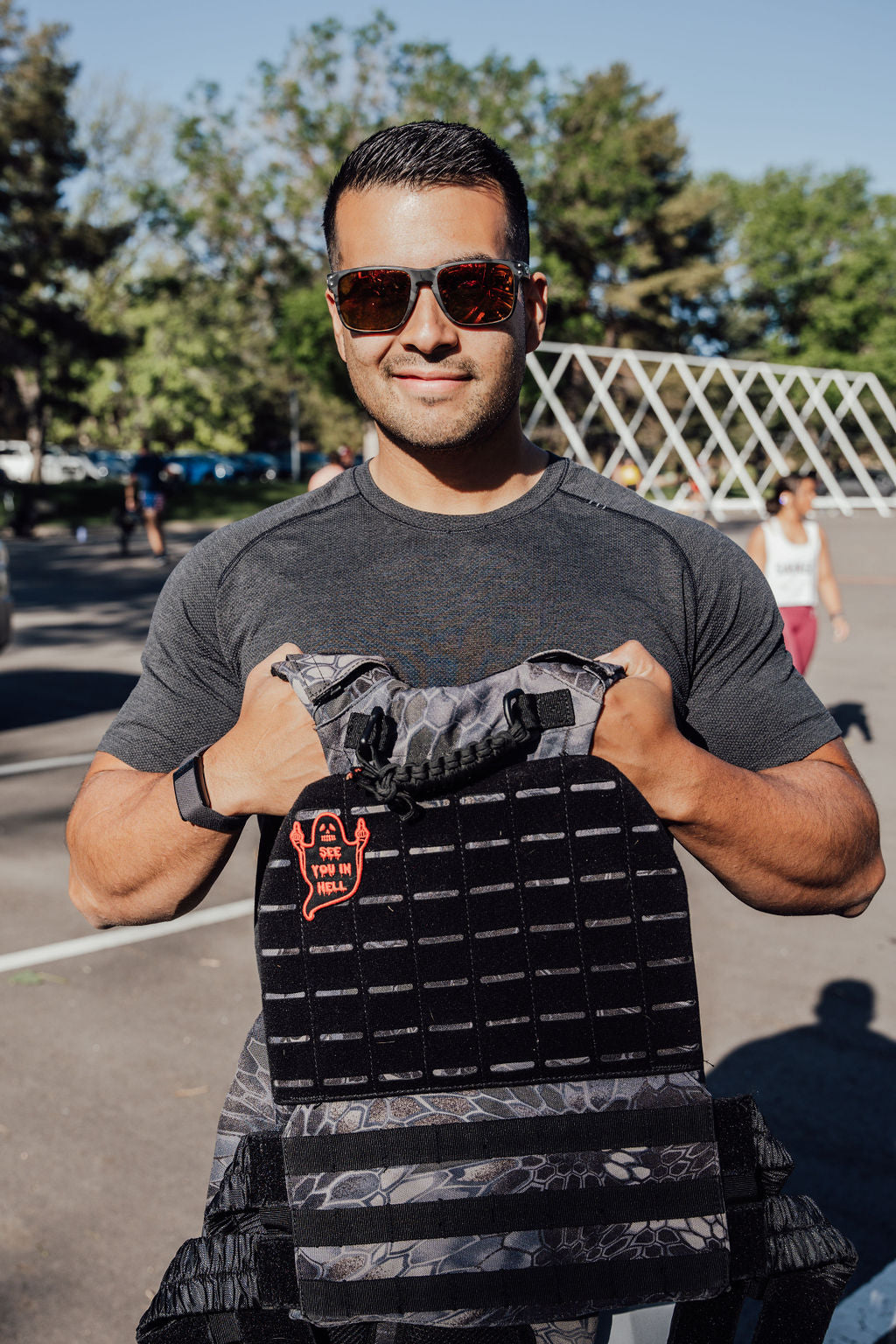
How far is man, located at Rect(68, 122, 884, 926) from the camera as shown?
1.56 meters

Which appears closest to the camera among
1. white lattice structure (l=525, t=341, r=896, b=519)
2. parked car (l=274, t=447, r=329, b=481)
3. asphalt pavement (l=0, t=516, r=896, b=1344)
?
asphalt pavement (l=0, t=516, r=896, b=1344)

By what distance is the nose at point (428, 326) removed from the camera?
5.28 feet

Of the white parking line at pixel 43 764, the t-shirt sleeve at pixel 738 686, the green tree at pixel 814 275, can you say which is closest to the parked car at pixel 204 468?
the green tree at pixel 814 275

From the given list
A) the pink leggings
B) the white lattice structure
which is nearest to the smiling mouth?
the pink leggings

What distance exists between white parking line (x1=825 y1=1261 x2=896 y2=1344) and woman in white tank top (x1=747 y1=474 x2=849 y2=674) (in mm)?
5103

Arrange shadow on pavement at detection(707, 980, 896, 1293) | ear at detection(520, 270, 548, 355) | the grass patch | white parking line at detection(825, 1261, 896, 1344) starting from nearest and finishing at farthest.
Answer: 1. ear at detection(520, 270, 548, 355)
2. white parking line at detection(825, 1261, 896, 1344)
3. shadow on pavement at detection(707, 980, 896, 1293)
4. the grass patch

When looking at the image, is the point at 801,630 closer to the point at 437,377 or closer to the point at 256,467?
the point at 437,377

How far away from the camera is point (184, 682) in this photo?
1.71 metres

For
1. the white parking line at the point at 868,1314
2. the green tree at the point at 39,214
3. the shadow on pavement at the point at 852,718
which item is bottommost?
the shadow on pavement at the point at 852,718

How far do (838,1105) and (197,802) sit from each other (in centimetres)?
317

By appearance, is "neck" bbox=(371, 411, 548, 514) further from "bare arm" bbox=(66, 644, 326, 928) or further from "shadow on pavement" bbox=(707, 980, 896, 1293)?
"shadow on pavement" bbox=(707, 980, 896, 1293)

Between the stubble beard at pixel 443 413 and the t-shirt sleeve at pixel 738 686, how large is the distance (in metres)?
0.34

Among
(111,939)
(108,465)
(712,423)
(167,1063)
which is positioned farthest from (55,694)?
(108,465)

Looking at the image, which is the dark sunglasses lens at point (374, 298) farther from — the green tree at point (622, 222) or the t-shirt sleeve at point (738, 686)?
the green tree at point (622, 222)
